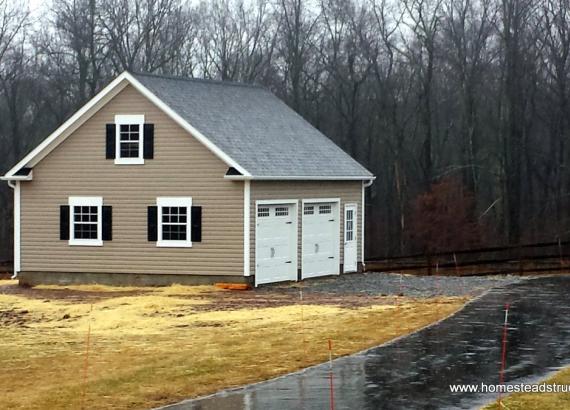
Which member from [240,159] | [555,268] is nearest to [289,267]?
[240,159]

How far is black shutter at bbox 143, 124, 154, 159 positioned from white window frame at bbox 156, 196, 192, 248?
1.32 metres

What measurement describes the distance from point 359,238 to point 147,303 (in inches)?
489

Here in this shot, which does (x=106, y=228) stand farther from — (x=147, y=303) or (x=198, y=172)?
(x=147, y=303)

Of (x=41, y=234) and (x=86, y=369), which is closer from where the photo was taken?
(x=86, y=369)

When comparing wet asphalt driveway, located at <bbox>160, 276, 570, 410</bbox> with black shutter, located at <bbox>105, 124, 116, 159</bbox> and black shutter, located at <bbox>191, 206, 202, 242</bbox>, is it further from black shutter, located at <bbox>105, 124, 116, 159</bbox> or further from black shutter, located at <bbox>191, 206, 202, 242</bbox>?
black shutter, located at <bbox>105, 124, 116, 159</bbox>

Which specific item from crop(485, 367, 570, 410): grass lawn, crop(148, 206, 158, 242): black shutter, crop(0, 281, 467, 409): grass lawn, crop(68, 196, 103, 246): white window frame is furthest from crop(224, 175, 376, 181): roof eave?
crop(485, 367, 570, 410): grass lawn

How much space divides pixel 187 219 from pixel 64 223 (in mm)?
4018

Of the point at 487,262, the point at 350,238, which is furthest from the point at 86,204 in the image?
the point at 487,262

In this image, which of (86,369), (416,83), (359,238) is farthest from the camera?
(416,83)

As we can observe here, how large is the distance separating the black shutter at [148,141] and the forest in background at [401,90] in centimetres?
2430

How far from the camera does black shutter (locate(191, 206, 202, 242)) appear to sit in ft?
102

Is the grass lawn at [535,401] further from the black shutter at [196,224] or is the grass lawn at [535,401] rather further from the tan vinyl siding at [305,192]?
the black shutter at [196,224]

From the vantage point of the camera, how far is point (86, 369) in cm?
1641

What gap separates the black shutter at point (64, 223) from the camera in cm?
3262
